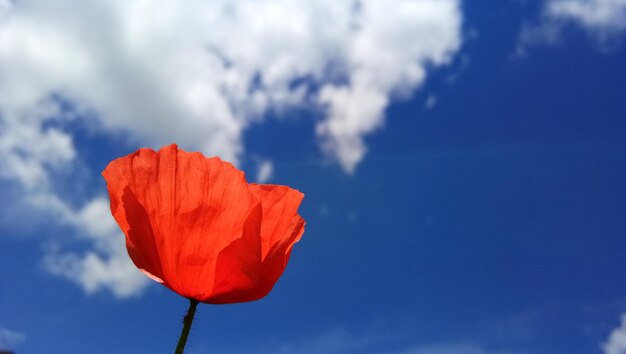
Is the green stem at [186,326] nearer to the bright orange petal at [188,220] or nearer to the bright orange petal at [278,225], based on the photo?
the bright orange petal at [188,220]

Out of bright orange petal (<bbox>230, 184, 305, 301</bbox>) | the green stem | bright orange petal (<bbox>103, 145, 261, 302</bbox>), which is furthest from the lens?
bright orange petal (<bbox>230, 184, 305, 301</bbox>)

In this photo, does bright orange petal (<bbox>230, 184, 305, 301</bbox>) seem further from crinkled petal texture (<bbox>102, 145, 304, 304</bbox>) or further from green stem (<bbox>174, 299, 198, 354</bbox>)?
green stem (<bbox>174, 299, 198, 354</bbox>)

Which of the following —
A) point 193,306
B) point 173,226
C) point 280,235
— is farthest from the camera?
point 280,235

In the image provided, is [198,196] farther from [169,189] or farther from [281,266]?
[281,266]

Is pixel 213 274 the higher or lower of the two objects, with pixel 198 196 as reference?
lower

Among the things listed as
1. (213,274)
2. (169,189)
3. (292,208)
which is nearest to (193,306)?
(213,274)

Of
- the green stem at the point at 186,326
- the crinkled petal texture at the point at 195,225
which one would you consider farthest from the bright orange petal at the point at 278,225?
the green stem at the point at 186,326

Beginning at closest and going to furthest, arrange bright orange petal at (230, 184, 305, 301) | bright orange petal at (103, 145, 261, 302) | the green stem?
the green stem, bright orange petal at (103, 145, 261, 302), bright orange petal at (230, 184, 305, 301)

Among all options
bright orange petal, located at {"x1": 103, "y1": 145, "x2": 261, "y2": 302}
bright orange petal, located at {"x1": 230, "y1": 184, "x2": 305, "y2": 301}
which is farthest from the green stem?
bright orange petal, located at {"x1": 230, "y1": 184, "x2": 305, "y2": 301}
